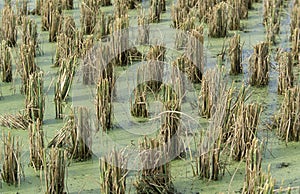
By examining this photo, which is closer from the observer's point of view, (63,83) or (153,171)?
(153,171)

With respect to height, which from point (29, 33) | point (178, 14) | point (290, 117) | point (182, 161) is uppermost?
point (178, 14)

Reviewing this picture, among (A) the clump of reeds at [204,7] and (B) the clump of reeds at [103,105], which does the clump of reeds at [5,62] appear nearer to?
(B) the clump of reeds at [103,105]

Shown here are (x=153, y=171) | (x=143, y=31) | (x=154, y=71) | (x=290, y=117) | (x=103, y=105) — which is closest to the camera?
(x=153, y=171)

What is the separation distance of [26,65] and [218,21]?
1846 millimetres

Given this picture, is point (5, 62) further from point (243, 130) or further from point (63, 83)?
point (243, 130)

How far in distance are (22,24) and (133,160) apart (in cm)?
230

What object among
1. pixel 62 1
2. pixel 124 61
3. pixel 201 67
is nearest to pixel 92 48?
pixel 124 61

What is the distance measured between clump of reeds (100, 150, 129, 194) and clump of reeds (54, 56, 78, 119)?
46.7 inches

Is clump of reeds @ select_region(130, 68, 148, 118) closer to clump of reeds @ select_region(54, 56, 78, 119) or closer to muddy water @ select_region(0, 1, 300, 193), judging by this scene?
muddy water @ select_region(0, 1, 300, 193)

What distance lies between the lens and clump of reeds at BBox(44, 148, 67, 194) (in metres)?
3.40

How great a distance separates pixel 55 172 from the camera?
3.42 meters

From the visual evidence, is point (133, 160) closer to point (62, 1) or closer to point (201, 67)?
point (201, 67)

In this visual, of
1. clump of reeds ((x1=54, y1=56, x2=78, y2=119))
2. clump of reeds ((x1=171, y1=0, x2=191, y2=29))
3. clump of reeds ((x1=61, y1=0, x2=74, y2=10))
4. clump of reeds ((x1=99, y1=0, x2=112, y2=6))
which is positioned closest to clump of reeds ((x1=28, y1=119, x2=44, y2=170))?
clump of reeds ((x1=54, y1=56, x2=78, y2=119))

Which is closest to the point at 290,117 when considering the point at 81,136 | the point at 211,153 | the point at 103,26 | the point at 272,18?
the point at 211,153
